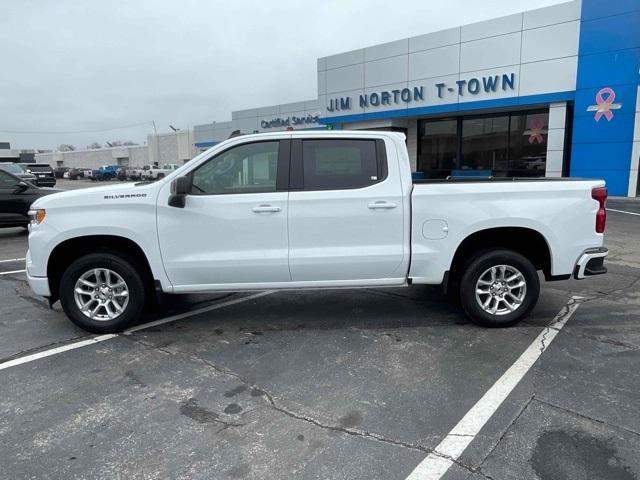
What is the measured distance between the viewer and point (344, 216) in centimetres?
494

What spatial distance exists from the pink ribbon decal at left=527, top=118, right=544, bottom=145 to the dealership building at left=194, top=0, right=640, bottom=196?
4 centimetres

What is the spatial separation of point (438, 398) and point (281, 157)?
270cm

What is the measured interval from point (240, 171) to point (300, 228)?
0.83 meters

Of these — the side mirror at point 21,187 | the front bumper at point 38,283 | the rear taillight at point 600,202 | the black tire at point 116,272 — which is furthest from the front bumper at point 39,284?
the side mirror at point 21,187

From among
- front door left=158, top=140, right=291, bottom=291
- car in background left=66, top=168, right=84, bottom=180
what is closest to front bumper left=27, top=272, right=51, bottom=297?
front door left=158, top=140, right=291, bottom=291

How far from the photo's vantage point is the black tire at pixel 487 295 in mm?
5086

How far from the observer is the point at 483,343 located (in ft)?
15.9

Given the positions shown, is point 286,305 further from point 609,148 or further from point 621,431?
point 609,148

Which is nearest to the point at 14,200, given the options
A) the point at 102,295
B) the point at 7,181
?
the point at 7,181

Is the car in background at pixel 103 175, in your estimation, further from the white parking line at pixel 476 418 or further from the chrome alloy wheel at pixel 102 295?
the white parking line at pixel 476 418

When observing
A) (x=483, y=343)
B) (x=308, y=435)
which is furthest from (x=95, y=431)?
(x=483, y=343)

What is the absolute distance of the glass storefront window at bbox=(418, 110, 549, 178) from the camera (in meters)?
19.9

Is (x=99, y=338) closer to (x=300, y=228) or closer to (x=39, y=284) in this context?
(x=39, y=284)

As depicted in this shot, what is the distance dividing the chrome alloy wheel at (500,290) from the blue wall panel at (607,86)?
1532 centimetres
